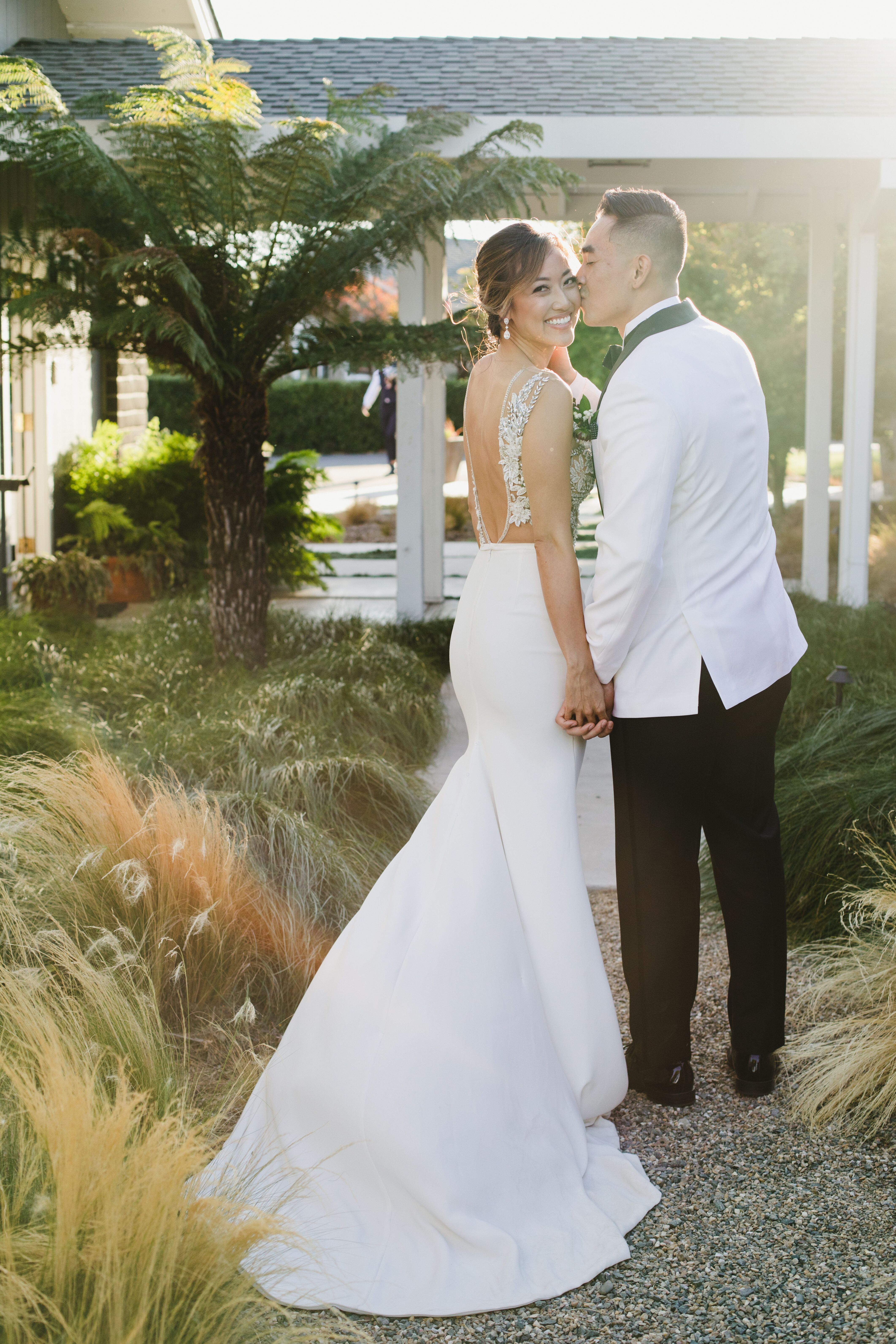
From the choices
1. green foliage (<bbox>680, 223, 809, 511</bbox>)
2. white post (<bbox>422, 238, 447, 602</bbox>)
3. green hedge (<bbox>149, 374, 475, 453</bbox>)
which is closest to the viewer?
white post (<bbox>422, 238, 447, 602</bbox>)

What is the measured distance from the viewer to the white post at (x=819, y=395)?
9.63 m

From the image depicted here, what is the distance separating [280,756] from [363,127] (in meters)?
4.19

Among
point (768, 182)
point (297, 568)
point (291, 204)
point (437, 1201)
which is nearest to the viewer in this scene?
point (437, 1201)

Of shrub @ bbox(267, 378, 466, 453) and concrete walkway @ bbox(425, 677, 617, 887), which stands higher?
shrub @ bbox(267, 378, 466, 453)

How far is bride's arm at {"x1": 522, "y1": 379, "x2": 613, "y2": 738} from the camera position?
2.80 m

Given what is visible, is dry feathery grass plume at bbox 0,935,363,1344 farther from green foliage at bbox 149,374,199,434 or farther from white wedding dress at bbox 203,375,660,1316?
green foliage at bbox 149,374,199,434

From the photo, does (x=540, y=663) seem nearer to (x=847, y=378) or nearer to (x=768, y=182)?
(x=847, y=378)

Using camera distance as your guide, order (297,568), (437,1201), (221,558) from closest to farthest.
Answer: (437,1201), (221,558), (297,568)

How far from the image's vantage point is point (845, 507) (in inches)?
344

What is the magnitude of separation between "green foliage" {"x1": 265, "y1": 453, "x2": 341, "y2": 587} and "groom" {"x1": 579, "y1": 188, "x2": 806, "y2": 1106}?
7.55 metres

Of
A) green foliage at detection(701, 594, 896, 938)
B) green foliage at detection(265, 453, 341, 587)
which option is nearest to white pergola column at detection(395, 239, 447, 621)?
green foliage at detection(265, 453, 341, 587)

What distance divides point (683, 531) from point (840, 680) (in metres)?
2.57

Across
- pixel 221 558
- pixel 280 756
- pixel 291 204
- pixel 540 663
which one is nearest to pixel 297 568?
pixel 221 558

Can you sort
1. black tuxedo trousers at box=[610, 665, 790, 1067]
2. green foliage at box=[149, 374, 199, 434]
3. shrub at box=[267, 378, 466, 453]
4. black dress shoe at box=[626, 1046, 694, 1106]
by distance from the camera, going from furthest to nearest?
1. shrub at box=[267, 378, 466, 453]
2. green foliage at box=[149, 374, 199, 434]
3. black dress shoe at box=[626, 1046, 694, 1106]
4. black tuxedo trousers at box=[610, 665, 790, 1067]
